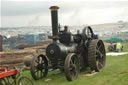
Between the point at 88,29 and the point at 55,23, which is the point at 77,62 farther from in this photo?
the point at 88,29

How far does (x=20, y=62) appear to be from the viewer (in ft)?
45.5

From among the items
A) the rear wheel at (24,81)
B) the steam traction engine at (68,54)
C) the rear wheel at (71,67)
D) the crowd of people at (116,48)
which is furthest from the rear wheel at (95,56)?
the crowd of people at (116,48)

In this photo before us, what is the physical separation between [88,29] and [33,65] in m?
3.46

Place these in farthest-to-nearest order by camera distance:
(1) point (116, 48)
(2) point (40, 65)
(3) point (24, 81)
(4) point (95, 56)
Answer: (1) point (116, 48), (4) point (95, 56), (2) point (40, 65), (3) point (24, 81)

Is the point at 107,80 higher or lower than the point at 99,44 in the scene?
lower

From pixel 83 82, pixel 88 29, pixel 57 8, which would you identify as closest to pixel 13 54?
pixel 88 29

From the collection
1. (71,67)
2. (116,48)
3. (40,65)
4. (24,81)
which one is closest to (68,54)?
(71,67)

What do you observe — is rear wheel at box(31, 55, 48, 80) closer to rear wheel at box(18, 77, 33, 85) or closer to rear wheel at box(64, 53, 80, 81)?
rear wheel at box(64, 53, 80, 81)

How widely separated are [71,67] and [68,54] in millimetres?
487

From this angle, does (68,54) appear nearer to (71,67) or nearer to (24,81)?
(71,67)

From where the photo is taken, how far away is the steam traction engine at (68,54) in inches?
295

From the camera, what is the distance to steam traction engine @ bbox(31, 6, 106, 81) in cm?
748

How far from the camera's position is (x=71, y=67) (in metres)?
7.29

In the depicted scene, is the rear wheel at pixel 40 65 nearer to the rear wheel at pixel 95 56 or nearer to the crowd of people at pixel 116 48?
the rear wheel at pixel 95 56
